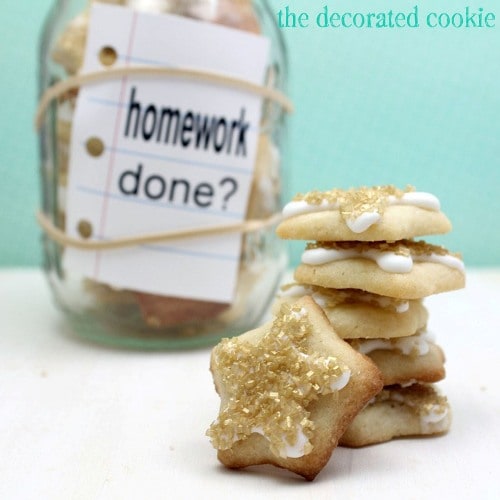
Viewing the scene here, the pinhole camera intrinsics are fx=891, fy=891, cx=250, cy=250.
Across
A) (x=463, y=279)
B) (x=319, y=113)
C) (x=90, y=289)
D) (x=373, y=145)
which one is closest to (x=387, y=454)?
(x=463, y=279)

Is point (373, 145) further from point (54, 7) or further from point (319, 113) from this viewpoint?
point (54, 7)

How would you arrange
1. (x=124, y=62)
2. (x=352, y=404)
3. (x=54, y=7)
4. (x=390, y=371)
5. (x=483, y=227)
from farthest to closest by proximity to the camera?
(x=483, y=227) < (x=54, y=7) < (x=124, y=62) < (x=390, y=371) < (x=352, y=404)

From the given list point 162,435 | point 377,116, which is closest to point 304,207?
point 162,435

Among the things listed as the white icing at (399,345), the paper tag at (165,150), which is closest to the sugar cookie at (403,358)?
the white icing at (399,345)

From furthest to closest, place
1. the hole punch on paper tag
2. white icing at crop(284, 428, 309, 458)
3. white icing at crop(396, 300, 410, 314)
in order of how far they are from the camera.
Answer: the hole punch on paper tag
white icing at crop(396, 300, 410, 314)
white icing at crop(284, 428, 309, 458)

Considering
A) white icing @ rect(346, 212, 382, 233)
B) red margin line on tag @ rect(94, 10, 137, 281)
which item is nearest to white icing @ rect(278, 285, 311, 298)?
white icing @ rect(346, 212, 382, 233)

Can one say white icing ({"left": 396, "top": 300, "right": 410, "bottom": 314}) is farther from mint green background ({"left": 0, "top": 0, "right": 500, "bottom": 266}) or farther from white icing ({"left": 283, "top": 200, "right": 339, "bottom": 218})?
mint green background ({"left": 0, "top": 0, "right": 500, "bottom": 266})
